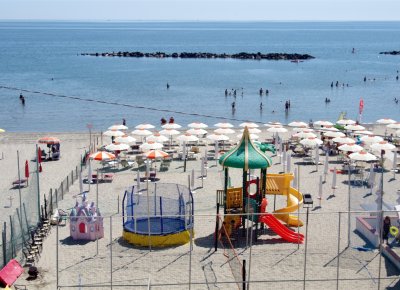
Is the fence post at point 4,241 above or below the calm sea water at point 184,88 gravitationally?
below

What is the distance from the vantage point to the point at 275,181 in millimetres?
22484

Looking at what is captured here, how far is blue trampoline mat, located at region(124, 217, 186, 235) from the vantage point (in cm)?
2016

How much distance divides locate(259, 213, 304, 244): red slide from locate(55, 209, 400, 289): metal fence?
7.8 inches

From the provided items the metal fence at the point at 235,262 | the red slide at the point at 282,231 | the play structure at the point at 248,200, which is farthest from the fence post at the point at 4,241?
the red slide at the point at 282,231

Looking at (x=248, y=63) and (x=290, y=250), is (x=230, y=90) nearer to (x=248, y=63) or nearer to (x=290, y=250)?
(x=248, y=63)

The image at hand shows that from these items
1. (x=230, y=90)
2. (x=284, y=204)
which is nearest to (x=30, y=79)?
(x=230, y=90)

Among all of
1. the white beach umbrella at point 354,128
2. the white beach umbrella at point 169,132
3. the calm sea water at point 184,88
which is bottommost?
the white beach umbrella at point 169,132

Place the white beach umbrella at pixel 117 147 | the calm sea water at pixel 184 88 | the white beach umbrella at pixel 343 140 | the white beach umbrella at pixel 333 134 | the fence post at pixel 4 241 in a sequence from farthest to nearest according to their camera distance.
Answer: the calm sea water at pixel 184 88
the white beach umbrella at pixel 333 134
the white beach umbrella at pixel 343 140
the white beach umbrella at pixel 117 147
the fence post at pixel 4 241

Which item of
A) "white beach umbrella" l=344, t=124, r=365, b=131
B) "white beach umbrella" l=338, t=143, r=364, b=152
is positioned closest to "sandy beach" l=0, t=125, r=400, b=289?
"white beach umbrella" l=338, t=143, r=364, b=152

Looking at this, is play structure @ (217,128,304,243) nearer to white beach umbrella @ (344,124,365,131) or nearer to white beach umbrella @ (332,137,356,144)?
white beach umbrella @ (332,137,356,144)

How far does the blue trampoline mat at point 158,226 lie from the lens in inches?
794

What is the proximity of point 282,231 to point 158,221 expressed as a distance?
413cm

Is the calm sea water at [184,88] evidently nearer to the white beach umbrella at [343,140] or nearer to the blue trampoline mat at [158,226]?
the white beach umbrella at [343,140]

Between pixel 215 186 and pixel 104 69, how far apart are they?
88973 millimetres
